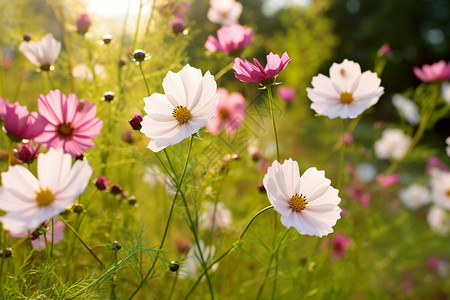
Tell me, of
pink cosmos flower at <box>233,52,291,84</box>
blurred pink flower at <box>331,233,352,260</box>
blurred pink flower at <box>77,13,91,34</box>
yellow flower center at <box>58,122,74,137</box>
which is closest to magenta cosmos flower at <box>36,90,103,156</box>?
yellow flower center at <box>58,122,74,137</box>

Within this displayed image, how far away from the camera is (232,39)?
710 mm

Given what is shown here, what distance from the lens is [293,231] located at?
573 mm

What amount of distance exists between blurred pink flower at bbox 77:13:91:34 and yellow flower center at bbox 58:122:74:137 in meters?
0.31

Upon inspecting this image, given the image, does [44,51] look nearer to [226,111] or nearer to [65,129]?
[65,129]

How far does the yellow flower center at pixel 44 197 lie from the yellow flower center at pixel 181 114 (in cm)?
16

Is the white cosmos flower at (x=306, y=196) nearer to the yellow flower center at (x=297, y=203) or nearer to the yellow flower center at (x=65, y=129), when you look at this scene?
the yellow flower center at (x=297, y=203)

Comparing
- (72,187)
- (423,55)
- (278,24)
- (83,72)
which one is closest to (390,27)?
(423,55)

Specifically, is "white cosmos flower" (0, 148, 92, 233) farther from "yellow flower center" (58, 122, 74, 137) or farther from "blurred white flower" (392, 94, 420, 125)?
"blurred white flower" (392, 94, 420, 125)

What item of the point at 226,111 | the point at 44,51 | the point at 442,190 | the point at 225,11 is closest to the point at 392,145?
the point at 442,190

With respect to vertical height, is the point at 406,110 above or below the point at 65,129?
above

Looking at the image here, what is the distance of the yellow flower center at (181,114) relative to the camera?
1.52 feet

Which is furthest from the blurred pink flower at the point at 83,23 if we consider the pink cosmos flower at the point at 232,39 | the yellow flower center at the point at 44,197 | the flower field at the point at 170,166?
the yellow flower center at the point at 44,197

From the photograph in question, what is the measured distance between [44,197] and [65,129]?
0.14m

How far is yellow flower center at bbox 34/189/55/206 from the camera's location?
1.22 feet
